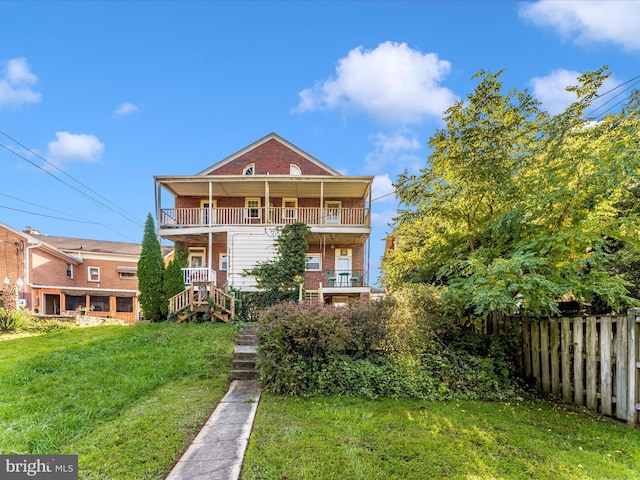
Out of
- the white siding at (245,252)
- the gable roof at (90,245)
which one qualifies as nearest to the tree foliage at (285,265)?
the white siding at (245,252)

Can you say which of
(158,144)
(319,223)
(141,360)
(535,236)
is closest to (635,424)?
(535,236)

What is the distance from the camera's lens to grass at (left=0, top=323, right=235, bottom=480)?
11.5 feet

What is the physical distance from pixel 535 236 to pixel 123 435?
702cm

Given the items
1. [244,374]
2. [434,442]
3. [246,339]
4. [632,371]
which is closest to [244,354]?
[244,374]

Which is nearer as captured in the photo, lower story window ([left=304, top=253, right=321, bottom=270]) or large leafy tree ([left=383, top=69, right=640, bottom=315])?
large leafy tree ([left=383, top=69, right=640, bottom=315])

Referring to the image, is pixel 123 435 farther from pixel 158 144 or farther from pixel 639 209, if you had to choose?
pixel 158 144

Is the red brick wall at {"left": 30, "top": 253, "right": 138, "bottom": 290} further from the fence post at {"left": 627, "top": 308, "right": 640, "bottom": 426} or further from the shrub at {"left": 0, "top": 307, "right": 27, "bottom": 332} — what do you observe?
the fence post at {"left": 627, "top": 308, "right": 640, "bottom": 426}

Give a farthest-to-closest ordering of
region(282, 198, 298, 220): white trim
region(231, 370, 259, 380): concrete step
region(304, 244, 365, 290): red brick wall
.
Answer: region(304, 244, 365, 290): red brick wall
region(282, 198, 298, 220): white trim
region(231, 370, 259, 380): concrete step

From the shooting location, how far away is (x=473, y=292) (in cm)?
537

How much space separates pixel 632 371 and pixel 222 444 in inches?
221

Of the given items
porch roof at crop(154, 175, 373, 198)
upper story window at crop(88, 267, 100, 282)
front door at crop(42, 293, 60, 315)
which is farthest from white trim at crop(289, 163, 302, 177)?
front door at crop(42, 293, 60, 315)

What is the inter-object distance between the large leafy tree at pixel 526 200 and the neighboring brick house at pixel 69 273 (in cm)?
2535

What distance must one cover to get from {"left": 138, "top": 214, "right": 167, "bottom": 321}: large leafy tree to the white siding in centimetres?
311

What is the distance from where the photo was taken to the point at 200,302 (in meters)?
12.5
